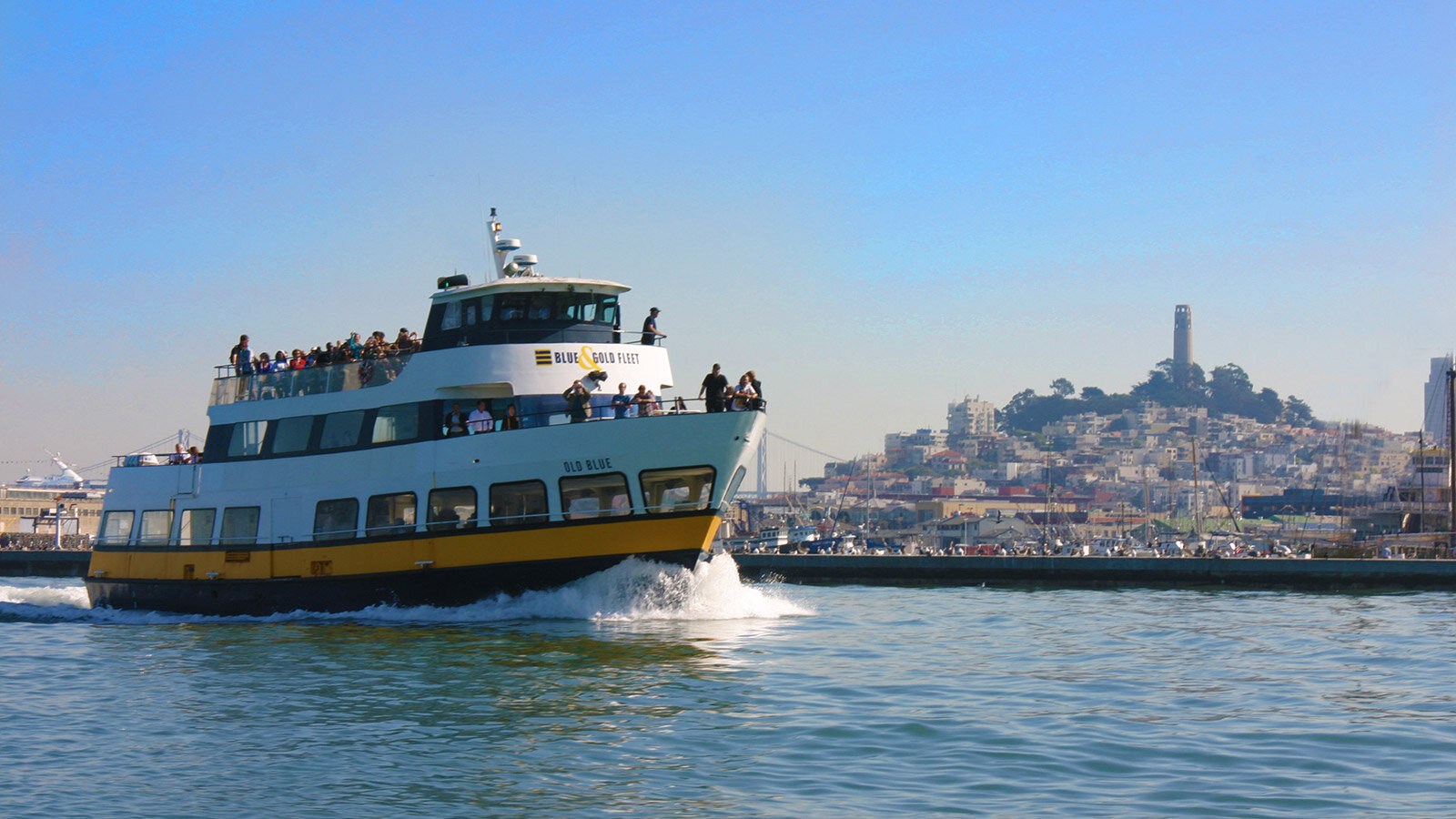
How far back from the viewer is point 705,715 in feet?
43.3

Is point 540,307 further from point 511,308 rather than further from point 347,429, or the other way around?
point 347,429

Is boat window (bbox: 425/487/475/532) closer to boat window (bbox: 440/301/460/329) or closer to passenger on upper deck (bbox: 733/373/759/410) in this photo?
boat window (bbox: 440/301/460/329)

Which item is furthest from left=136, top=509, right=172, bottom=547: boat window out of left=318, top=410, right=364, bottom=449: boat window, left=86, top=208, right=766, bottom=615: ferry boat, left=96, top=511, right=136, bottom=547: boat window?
left=318, top=410, right=364, bottom=449: boat window

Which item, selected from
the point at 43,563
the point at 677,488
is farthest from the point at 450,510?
the point at 43,563

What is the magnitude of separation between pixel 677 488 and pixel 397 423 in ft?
17.7

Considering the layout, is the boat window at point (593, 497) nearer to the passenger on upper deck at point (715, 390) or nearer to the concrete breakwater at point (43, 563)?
the passenger on upper deck at point (715, 390)

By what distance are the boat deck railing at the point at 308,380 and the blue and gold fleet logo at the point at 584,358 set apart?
254 centimetres

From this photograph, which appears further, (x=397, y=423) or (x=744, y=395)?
(x=397, y=423)

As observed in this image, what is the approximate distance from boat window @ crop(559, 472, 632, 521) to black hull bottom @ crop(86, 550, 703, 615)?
0.73m

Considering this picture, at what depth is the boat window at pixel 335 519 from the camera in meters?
23.5

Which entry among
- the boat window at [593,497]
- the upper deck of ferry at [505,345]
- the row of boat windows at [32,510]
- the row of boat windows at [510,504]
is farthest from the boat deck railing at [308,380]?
the row of boat windows at [32,510]

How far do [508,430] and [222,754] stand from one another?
10.6 meters

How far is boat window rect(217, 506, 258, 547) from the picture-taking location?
24.9 meters

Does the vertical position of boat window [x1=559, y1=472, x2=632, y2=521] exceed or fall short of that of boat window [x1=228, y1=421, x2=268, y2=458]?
it falls short
